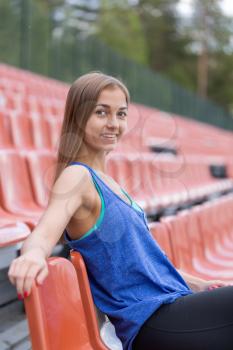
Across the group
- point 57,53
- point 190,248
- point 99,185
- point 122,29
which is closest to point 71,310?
point 99,185

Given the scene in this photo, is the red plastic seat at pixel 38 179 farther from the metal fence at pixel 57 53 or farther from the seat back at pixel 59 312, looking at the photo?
the metal fence at pixel 57 53

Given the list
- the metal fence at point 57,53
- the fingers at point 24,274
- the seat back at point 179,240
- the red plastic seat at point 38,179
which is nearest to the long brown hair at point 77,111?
the fingers at point 24,274

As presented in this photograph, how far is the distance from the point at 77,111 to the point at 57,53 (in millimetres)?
9680

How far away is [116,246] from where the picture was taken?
1116 millimetres

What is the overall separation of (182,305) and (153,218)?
69.9 inches

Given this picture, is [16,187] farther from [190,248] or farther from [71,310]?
[71,310]

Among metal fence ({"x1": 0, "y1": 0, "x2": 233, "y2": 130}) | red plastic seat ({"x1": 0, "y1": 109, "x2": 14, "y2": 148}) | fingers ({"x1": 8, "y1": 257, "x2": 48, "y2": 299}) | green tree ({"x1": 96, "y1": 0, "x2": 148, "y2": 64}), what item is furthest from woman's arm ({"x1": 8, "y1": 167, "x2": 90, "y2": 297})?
green tree ({"x1": 96, "y1": 0, "x2": 148, "y2": 64})

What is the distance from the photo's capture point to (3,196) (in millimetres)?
2098

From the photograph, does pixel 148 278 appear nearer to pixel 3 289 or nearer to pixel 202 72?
pixel 3 289

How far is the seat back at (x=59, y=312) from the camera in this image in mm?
922

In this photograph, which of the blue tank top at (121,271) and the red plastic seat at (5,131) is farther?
the red plastic seat at (5,131)

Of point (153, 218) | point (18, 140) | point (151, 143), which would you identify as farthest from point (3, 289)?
point (151, 143)

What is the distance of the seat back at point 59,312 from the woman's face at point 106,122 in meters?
0.28

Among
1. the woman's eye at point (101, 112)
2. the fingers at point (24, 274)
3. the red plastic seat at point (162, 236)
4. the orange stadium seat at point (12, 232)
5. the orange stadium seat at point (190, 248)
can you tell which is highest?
the woman's eye at point (101, 112)
